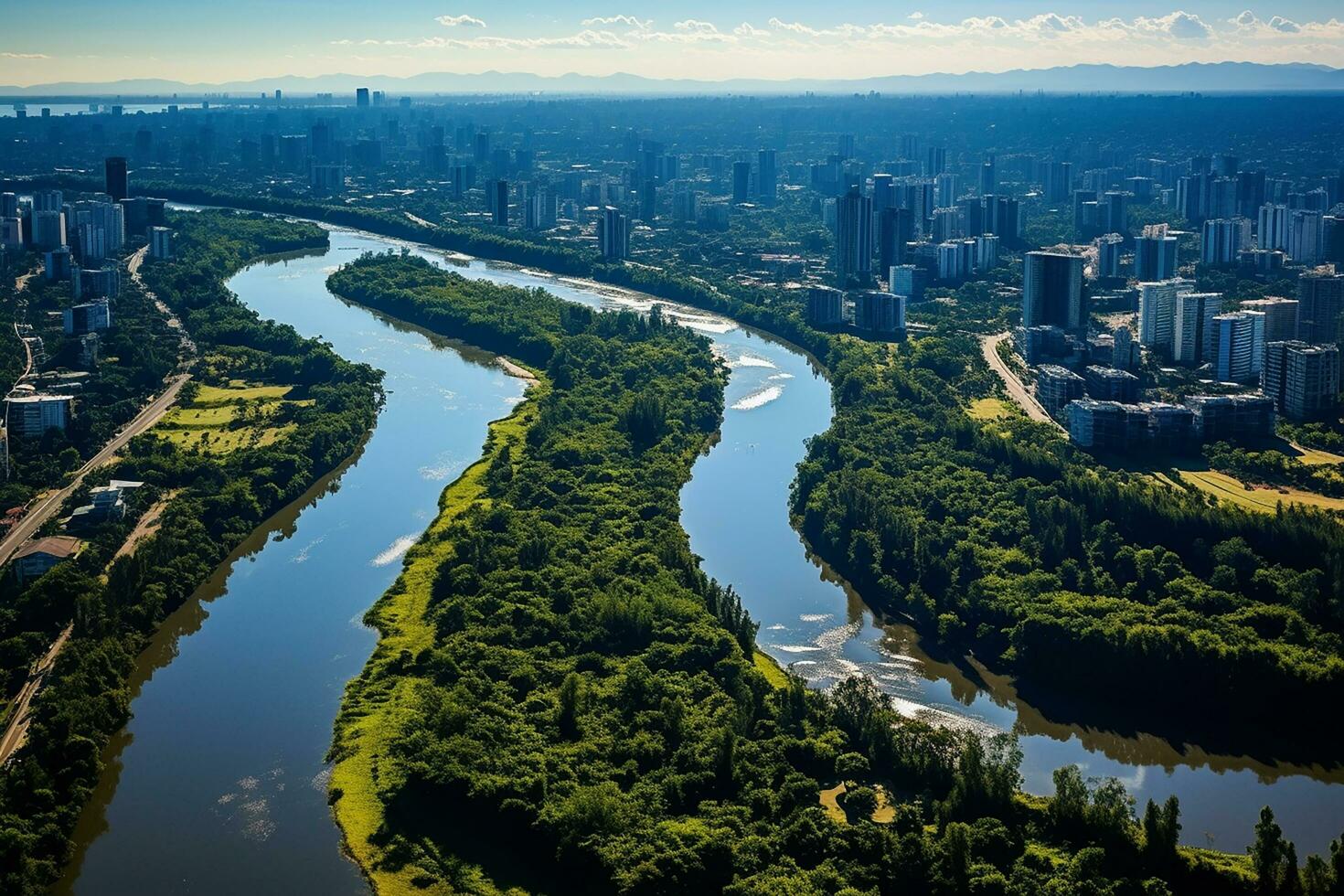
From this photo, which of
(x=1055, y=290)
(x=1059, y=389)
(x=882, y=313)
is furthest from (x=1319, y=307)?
(x=882, y=313)

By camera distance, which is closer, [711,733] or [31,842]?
[31,842]

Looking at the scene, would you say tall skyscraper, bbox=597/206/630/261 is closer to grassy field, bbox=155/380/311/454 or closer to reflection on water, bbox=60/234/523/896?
grassy field, bbox=155/380/311/454

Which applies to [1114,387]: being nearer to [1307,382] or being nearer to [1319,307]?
[1307,382]

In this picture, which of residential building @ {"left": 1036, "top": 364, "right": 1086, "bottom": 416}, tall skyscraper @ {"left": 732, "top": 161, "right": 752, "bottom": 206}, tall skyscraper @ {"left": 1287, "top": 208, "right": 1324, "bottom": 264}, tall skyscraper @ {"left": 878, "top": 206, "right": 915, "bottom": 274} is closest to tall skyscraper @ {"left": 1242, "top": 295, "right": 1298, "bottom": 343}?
residential building @ {"left": 1036, "top": 364, "right": 1086, "bottom": 416}

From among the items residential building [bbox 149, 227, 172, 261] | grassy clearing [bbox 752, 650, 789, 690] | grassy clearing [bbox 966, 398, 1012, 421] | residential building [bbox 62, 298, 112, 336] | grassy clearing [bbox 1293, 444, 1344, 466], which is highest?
residential building [bbox 149, 227, 172, 261]

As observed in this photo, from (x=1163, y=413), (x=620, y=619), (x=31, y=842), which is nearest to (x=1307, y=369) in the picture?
(x=1163, y=413)

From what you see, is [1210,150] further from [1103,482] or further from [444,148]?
[1103,482]
